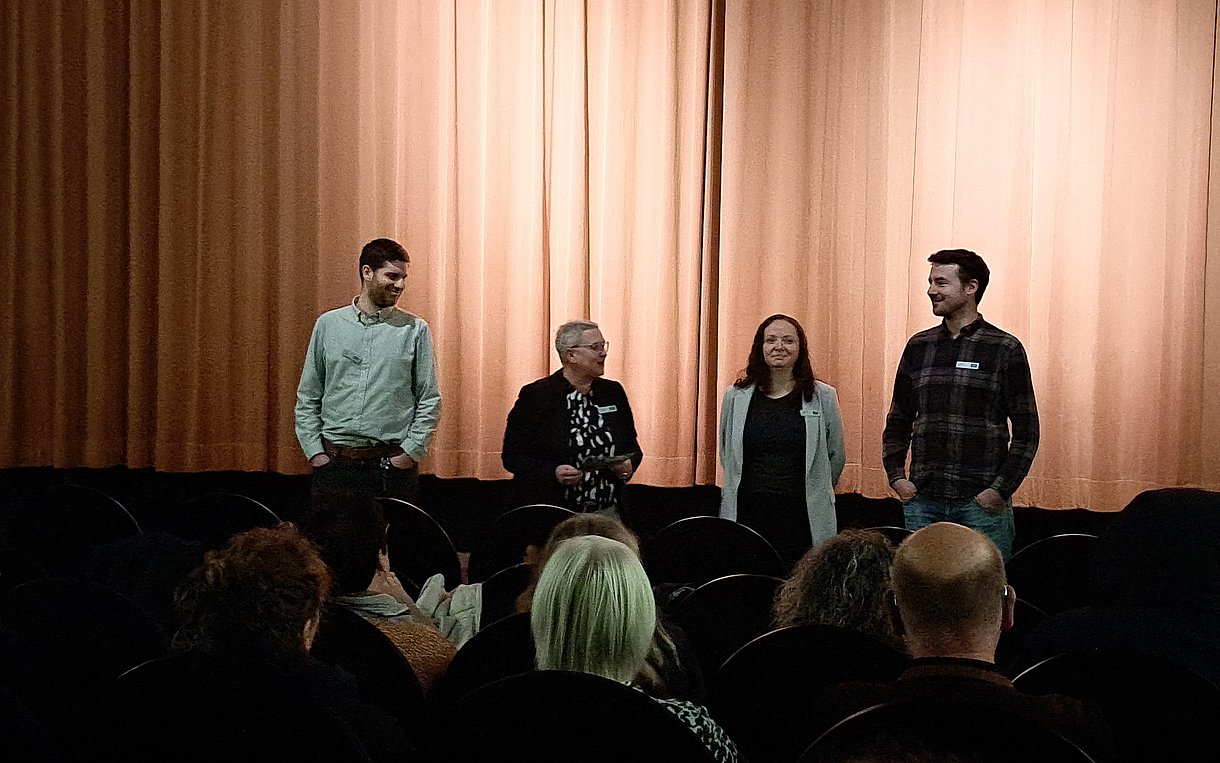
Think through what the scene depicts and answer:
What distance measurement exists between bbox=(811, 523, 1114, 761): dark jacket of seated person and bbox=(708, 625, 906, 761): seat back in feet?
1.04

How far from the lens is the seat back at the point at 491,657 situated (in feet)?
8.23

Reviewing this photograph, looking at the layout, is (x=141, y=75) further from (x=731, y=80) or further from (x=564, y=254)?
(x=731, y=80)

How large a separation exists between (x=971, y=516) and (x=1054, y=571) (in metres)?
0.77

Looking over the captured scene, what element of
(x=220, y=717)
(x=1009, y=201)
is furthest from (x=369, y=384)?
(x=1009, y=201)

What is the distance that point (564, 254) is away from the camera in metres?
7.35

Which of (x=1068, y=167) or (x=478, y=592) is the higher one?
(x=1068, y=167)

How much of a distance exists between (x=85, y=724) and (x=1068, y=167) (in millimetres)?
6026

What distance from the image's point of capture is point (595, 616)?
2.18 metres

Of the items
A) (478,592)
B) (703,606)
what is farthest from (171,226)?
(703,606)

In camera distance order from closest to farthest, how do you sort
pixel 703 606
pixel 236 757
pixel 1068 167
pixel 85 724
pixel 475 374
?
pixel 236 757 → pixel 85 724 → pixel 703 606 → pixel 1068 167 → pixel 475 374

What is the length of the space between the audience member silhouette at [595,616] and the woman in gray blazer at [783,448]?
2.86 m

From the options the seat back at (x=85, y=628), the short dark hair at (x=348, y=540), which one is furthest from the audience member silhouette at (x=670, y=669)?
the seat back at (x=85, y=628)

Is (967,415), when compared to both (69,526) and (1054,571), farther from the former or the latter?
(69,526)

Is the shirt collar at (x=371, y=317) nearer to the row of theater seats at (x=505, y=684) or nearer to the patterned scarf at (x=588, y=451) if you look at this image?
the patterned scarf at (x=588, y=451)
